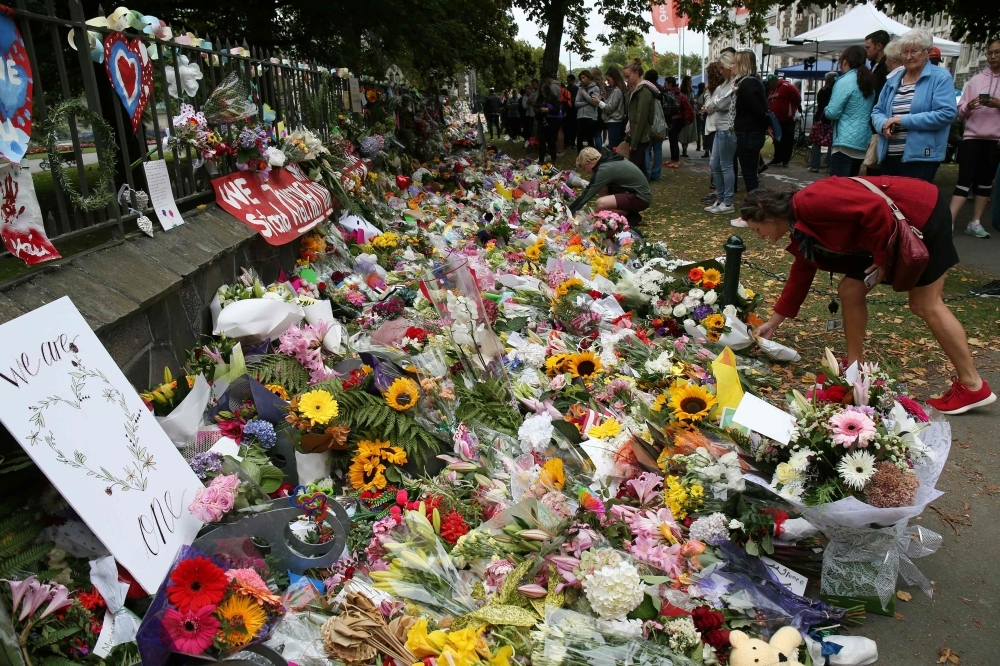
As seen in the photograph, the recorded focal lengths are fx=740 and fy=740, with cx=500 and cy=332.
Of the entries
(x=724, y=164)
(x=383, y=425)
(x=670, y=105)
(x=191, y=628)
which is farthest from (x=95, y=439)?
(x=670, y=105)

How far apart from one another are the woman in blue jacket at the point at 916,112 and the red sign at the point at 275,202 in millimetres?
4804

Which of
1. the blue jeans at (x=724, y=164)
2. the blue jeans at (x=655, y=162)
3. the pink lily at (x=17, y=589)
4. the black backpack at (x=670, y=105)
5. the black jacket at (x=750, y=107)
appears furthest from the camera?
the black backpack at (x=670, y=105)

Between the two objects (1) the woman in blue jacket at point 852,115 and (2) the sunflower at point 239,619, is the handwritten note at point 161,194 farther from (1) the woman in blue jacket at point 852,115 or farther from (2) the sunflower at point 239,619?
(1) the woman in blue jacket at point 852,115

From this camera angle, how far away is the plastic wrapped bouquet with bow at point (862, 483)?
2.46m

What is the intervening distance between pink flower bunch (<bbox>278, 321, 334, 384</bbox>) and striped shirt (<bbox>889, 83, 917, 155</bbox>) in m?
5.32

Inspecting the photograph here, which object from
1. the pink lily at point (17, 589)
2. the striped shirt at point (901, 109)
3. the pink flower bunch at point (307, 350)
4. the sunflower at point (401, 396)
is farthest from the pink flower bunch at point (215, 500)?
the striped shirt at point (901, 109)

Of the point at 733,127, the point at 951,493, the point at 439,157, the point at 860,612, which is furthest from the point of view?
the point at 439,157

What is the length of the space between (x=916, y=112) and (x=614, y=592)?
562 centimetres

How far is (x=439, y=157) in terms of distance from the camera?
1166 cm

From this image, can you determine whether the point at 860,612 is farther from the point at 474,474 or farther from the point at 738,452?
the point at 474,474

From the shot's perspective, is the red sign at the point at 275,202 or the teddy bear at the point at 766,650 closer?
the teddy bear at the point at 766,650

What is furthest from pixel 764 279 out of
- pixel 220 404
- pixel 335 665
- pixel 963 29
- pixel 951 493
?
pixel 963 29

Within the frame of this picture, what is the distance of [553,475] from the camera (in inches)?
111

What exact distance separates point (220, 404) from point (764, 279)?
533cm
